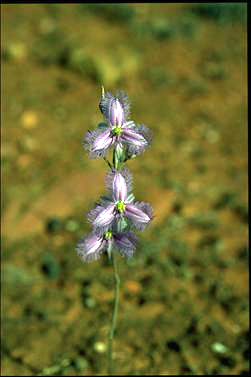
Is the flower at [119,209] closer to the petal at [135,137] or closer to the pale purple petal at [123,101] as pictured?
the petal at [135,137]

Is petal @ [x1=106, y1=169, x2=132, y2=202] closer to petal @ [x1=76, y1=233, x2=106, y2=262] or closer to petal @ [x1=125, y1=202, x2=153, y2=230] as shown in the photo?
petal @ [x1=125, y1=202, x2=153, y2=230]

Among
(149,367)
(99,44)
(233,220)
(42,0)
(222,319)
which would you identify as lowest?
(149,367)

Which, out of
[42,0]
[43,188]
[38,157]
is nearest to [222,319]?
[43,188]

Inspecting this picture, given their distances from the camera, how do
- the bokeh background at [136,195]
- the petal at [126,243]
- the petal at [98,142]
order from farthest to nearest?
the bokeh background at [136,195] → the petal at [126,243] → the petal at [98,142]

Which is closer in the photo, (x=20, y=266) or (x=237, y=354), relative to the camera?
(x=237, y=354)

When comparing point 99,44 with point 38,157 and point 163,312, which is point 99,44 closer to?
point 38,157

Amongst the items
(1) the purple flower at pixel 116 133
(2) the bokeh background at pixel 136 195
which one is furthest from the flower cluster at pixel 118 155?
(2) the bokeh background at pixel 136 195

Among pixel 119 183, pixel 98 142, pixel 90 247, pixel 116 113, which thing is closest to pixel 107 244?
pixel 90 247
